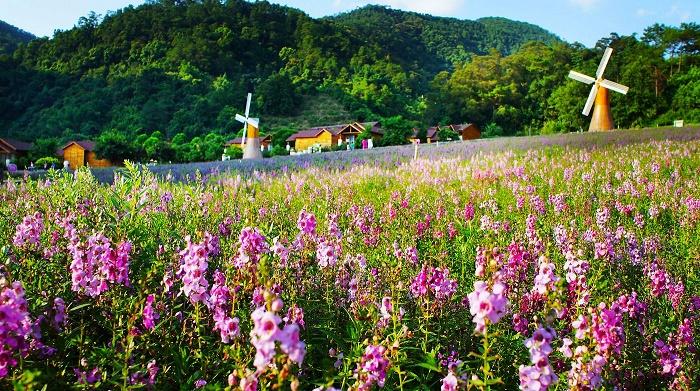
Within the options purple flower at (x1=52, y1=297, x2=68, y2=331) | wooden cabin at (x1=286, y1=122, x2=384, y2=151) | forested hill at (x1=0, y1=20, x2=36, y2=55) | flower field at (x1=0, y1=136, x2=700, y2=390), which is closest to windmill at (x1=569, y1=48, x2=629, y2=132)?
flower field at (x1=0, y1=136, x2=700, y2=390)

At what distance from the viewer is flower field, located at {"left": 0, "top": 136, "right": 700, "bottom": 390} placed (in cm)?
209

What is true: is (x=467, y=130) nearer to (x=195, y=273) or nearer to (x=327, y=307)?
(x=327, y=307)

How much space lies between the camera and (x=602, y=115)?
125ft

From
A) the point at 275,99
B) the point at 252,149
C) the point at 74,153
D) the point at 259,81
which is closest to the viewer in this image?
the point at 252,149

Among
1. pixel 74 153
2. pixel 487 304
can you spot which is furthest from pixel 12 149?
pixel 487 304

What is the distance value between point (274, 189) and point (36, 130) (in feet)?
350

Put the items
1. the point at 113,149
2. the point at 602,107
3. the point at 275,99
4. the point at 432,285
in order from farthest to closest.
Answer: the point at 275,99, the point at 113,149, the point at 602,107, the point at 432,285

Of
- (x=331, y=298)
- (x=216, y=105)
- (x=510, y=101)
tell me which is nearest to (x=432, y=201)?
(x=331, y=298)

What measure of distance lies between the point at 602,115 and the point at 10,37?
178642 mm

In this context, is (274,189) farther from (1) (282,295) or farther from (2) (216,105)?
(2) (216,105)

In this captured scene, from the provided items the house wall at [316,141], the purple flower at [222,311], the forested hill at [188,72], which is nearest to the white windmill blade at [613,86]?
the purple flower at [222,311]

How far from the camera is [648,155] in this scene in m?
12.7

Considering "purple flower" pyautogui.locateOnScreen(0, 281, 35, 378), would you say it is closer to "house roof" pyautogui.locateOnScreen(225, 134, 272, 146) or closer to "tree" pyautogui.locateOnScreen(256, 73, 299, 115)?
"house roof" pyautogui.locateOnScreen(225, 134, 272, 146)

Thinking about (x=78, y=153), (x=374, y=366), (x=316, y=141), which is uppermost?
(x=316, y=141)
